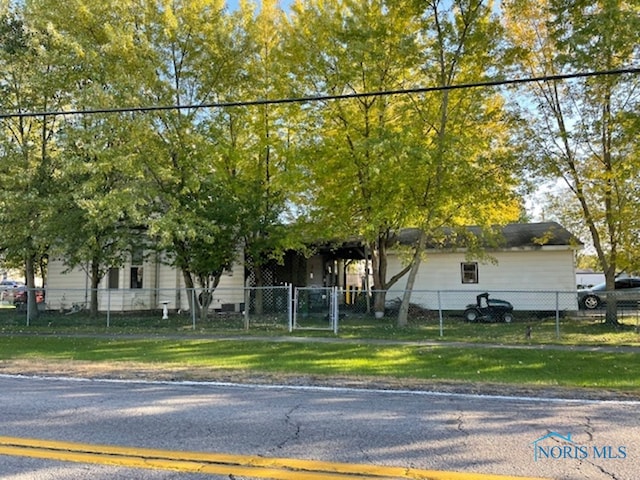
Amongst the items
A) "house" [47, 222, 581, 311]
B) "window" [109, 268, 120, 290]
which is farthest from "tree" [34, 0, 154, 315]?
"window" [109, 268, 120, 290]

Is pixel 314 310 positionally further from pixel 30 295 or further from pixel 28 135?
pixel 28 135

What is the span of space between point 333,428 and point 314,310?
14864 mm

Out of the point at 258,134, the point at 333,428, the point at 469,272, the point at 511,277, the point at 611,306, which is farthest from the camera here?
the point at 469,272

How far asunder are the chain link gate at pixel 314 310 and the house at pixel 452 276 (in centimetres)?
234

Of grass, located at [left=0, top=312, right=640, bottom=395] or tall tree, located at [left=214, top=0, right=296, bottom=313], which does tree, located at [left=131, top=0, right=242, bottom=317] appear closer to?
tall tree, located at [left=214, top=0, right=296, bottom=313]

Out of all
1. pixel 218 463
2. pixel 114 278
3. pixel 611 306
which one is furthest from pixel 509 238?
pixel 218 463

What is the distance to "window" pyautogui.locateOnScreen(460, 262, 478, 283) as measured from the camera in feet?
74.2

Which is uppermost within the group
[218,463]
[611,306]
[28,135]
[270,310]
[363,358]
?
[28,135]

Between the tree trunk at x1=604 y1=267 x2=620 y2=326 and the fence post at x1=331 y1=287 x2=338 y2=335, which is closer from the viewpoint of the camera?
the fence post at x1=331 y1=287 x2=338 y2=335

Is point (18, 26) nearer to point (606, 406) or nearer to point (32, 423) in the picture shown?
point (32, 423)

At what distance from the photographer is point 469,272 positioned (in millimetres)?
22688

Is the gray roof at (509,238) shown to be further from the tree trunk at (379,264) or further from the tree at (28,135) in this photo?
the tree at (28,135)

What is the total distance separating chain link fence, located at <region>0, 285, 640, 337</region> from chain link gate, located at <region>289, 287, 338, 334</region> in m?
0.03

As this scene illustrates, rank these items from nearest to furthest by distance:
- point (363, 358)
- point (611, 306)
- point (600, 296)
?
1. point (363, 358)
2. point (611, 306)
3. point (600, 296)
